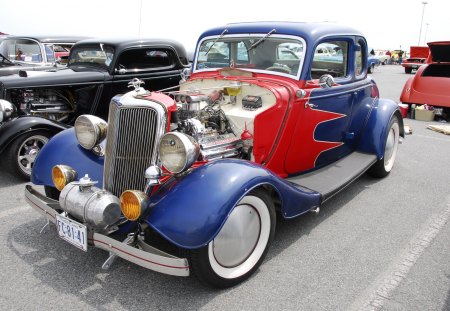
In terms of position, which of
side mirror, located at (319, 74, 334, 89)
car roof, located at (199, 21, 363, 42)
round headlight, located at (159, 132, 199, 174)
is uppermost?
car roof, located at (199, 21, 363, 42)

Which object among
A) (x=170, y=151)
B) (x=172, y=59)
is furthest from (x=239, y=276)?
(x=172, y=59)

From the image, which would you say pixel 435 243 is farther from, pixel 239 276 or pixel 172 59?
pixel 172 59

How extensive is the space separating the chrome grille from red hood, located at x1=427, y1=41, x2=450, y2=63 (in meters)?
7.92

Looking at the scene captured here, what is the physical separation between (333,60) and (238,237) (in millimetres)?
2615

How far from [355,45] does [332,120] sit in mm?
987

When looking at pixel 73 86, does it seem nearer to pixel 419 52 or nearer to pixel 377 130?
pixel 377 130

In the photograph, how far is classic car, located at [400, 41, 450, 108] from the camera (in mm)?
8645

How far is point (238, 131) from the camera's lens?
3270mm

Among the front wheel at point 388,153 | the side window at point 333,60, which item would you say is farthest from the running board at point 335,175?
the side window at point 333,60

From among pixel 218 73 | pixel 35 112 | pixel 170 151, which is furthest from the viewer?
pixel 35 112

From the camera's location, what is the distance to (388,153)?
5023 millimetres

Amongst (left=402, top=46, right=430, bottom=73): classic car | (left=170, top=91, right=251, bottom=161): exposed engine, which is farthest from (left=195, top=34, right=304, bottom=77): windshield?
(left=402, top=46, right=430, bottom=73): classic car

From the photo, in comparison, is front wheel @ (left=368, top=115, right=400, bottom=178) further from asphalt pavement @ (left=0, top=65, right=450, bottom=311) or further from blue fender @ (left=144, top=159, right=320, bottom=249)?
blue fender @ (left=144, top=159, right=320, bottom=249)

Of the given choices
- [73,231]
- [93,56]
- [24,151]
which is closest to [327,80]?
[73,231]
